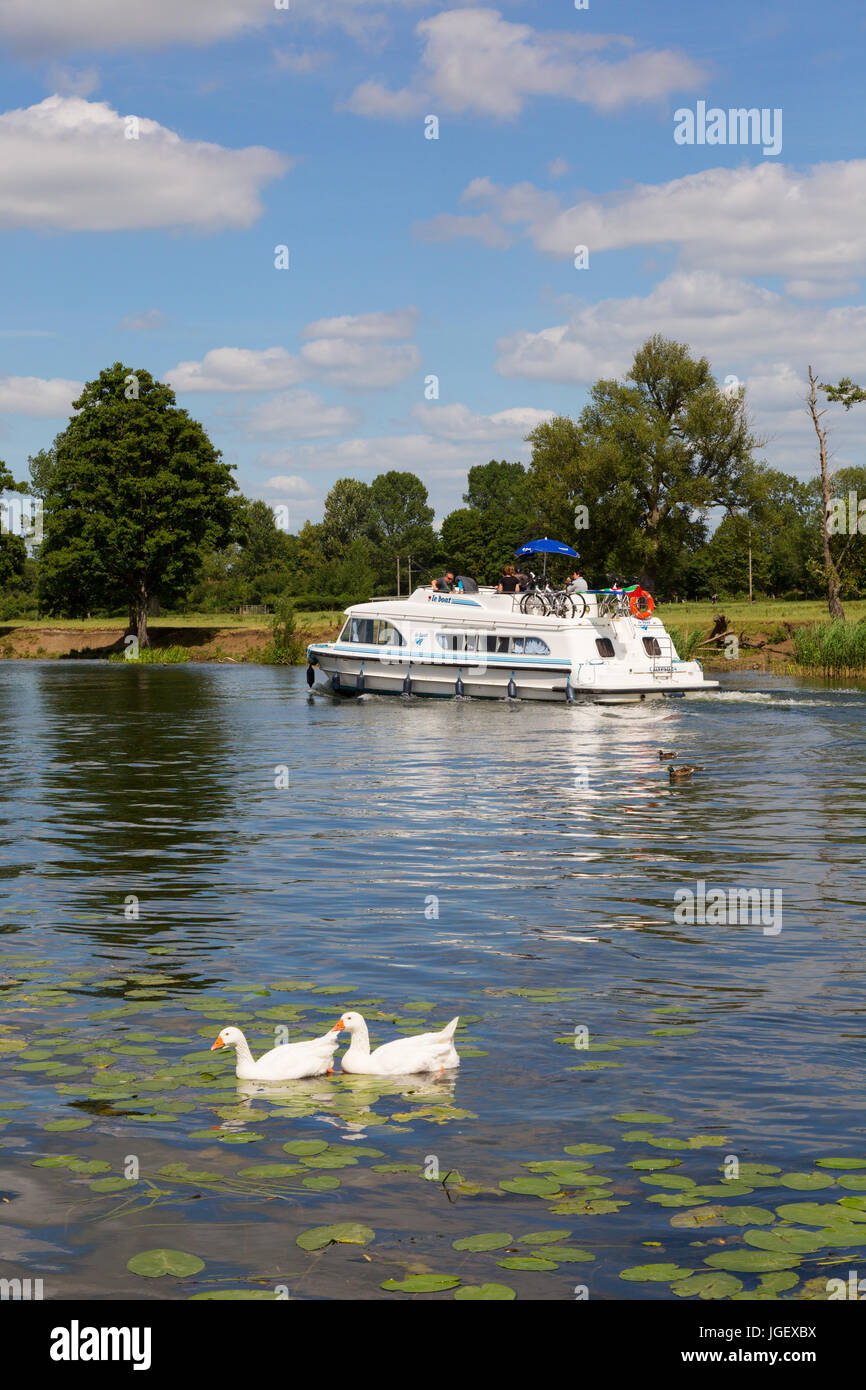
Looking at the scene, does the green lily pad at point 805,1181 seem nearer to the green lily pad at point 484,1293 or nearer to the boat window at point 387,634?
the green lily pad at point 484,1293

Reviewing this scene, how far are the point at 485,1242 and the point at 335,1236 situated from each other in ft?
2.51

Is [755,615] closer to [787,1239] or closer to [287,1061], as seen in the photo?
[287,1061]

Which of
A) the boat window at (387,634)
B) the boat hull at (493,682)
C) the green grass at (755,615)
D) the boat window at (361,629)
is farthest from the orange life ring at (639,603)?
the green grass at (755,615)

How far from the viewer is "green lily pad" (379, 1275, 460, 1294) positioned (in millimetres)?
6477

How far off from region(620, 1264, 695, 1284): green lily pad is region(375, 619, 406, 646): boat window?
4416cm

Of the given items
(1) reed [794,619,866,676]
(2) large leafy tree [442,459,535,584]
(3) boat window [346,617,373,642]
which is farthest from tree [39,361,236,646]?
(2) large leafy tree [442,459,535,584]

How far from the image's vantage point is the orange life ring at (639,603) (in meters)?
47.6

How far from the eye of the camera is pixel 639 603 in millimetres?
47656

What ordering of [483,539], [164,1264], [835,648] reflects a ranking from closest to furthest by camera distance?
[164,1264] < [835,648] < [483,539]

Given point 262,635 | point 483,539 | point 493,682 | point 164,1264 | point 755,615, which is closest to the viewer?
point 164,1264

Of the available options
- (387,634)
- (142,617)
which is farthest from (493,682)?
(142,617)

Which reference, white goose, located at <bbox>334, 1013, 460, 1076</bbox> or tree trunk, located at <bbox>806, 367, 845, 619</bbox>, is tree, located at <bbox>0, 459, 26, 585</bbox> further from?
white goose, located at <bbox>334, 1013, 460, 1076</bbox>

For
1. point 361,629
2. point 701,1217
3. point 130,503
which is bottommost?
point 701,1217
